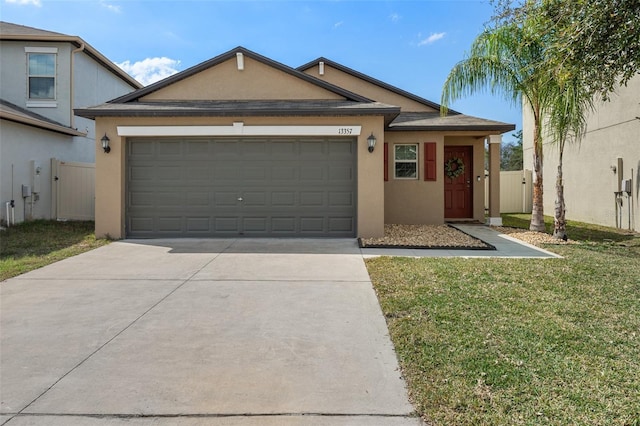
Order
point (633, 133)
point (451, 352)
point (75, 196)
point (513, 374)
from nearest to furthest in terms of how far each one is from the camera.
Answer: point (513, 374), point (451, 352), point (633, 133), point (75, 196)

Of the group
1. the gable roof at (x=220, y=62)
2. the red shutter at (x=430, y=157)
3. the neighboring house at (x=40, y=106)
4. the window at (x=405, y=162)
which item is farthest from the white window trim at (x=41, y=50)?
the red shutter at (x=430, y=157)

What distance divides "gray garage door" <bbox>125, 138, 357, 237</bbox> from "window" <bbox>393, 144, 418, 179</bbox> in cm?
293

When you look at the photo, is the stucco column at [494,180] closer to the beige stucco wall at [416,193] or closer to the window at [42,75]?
the beige stucco wall at [416,193]

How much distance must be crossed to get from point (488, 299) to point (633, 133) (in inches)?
383

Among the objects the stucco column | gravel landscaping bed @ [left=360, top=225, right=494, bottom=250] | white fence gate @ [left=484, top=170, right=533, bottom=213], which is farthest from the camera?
white fence gate @ [left=484, top=170, right=533, bottom=213]

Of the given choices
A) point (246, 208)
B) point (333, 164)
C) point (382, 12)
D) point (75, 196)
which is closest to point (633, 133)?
point (382, 12)

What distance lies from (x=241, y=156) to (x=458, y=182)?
23.7 ft

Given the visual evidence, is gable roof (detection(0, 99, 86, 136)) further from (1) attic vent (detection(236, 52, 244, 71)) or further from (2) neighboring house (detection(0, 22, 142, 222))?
(1) attic vent (detection(236, 52, 244, 71))

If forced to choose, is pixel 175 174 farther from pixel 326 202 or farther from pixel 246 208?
pixel 326 202

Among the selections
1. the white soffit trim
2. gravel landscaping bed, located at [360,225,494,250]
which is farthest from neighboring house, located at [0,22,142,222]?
gravel landscaping bed, located at [360,225,494,250]

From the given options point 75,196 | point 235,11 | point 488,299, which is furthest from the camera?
point 75,196

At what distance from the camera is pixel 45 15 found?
44.9ft

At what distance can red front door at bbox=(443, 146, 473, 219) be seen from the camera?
521 inches

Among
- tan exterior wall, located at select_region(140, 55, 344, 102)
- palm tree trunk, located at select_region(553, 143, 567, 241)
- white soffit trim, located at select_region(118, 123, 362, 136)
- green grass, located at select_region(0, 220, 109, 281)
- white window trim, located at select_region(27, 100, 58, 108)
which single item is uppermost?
white window trim, located at select_region(27, 100, 58, 108)
